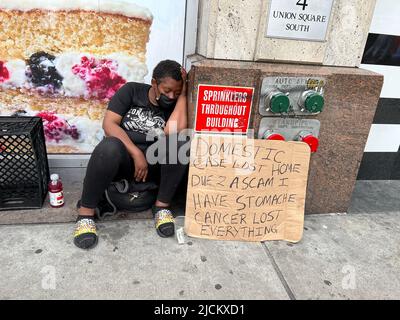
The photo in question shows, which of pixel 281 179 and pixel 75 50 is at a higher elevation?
pixel 75 50

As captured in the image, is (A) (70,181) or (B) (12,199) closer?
(B) (12,199)

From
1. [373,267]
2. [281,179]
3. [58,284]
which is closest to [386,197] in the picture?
[373,267]

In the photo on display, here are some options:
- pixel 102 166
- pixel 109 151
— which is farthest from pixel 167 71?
pixel 102 166

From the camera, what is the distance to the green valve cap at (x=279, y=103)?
2318 mm

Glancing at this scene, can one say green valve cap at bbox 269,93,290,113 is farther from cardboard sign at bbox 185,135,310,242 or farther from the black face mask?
the black face mask

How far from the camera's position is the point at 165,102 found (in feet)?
8.16

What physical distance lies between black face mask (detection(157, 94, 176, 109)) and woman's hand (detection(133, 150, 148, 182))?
38cm

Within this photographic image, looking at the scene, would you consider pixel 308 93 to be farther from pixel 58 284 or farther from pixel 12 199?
pixel 12 199

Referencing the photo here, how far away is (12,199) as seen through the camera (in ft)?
8.73

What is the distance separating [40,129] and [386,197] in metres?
3.23

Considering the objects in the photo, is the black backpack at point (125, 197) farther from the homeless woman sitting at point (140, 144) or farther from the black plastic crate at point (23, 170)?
the black plastic crate at point (23, 170)

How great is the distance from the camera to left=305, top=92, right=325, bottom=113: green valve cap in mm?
2363

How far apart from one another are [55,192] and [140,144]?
0.76 m

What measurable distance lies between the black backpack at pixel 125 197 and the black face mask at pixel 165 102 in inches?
23.4
